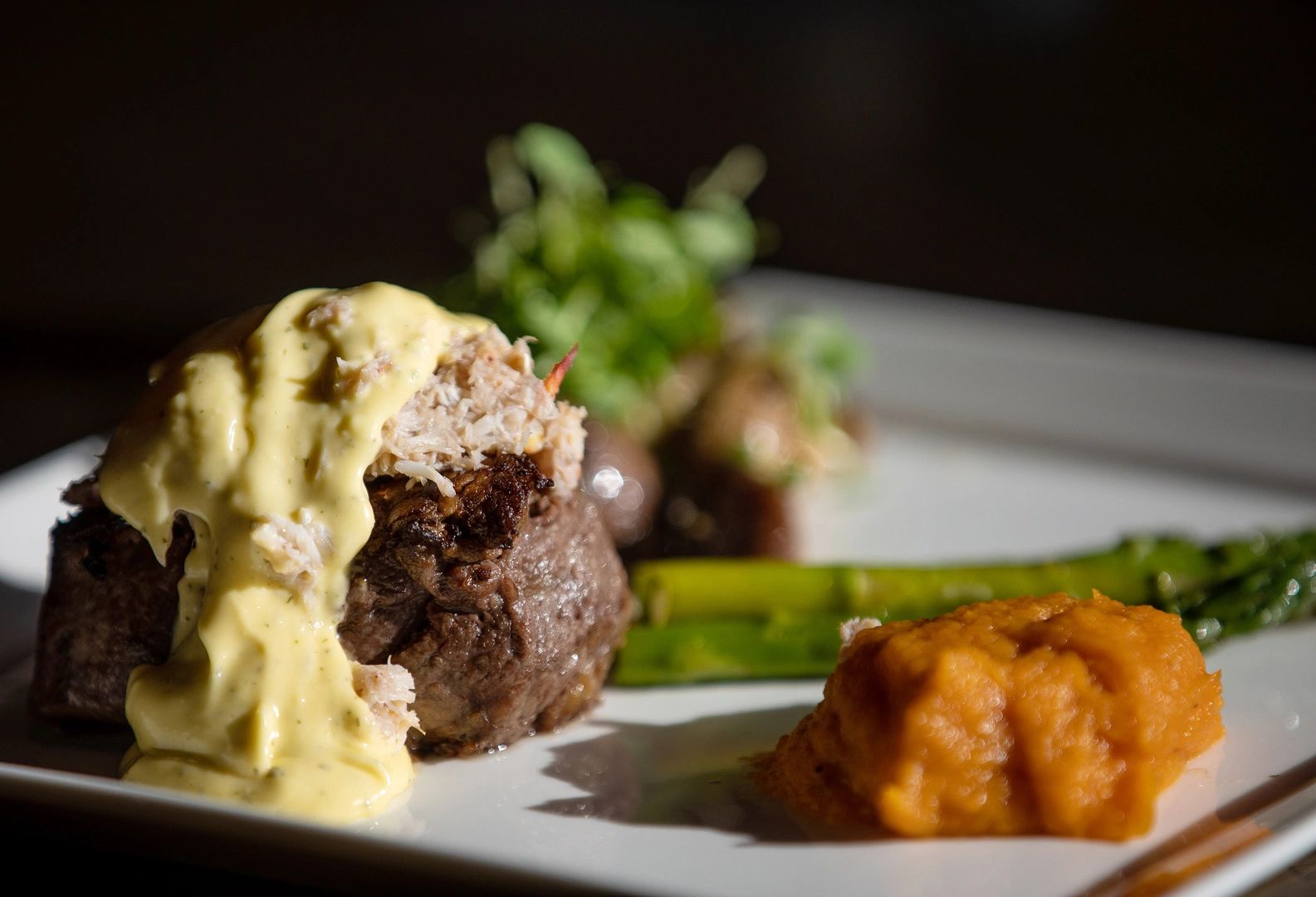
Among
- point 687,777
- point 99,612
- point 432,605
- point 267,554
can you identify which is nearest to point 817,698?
point 687,777

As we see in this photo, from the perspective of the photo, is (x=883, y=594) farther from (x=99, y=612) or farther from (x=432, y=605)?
(x=99, y=612)

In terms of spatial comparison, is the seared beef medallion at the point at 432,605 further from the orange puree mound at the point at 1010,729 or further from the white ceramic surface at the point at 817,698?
the orange puree mound at the point at 1010,729

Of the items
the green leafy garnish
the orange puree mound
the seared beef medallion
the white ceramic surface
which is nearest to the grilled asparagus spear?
the white ceramic surface

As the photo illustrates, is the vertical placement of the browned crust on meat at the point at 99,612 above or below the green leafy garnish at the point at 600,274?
below

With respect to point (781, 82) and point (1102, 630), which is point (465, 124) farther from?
→ point (1102, 630)

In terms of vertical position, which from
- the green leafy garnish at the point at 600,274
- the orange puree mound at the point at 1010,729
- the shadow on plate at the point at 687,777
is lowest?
the shadow on plate at the point at 687,777

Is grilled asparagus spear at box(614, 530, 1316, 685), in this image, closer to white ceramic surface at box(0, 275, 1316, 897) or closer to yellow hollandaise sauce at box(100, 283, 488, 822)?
white ceramic surface at box(0, 275, 1316, 897)

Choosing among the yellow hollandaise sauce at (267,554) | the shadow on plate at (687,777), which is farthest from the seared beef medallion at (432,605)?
the shadow on plate at (687,777)
